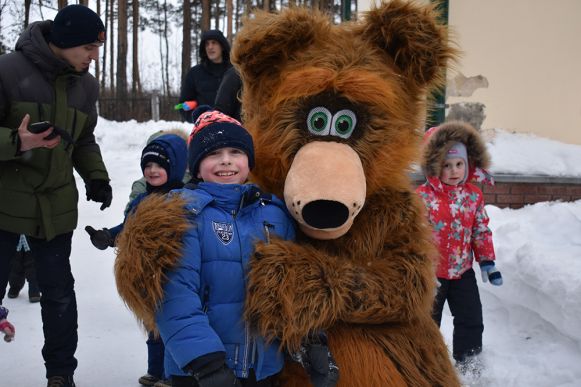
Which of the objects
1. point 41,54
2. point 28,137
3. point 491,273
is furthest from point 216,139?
point 491,273

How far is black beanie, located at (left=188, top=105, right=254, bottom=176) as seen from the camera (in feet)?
6.79

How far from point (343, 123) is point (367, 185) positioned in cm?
24

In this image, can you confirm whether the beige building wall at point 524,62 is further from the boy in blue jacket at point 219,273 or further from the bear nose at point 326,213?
the bear nose at point 326,213

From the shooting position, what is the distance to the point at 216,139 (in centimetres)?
209

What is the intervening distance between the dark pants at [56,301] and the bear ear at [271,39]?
62.9 inches

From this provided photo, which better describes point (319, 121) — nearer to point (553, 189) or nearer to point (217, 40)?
point (217, 40)

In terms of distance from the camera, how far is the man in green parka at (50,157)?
9.50 feet

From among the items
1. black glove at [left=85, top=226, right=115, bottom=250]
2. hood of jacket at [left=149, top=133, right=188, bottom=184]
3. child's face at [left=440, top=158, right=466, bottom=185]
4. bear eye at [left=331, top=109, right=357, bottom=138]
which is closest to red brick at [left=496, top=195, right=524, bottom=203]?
child's face at [left=440, top=158, right=466, bottom=185]

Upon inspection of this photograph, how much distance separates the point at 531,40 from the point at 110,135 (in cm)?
966

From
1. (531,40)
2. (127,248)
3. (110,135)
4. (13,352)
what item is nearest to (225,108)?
(13,352)

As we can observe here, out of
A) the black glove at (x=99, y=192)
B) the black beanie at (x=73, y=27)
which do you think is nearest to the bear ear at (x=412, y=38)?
the black beanie at (x=73, y=27)

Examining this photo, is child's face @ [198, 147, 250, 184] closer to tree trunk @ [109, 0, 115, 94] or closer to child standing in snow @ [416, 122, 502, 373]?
child standing in snow @ [416, 122, 502, 373]

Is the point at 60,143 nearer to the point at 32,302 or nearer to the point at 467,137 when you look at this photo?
the point at 32,302

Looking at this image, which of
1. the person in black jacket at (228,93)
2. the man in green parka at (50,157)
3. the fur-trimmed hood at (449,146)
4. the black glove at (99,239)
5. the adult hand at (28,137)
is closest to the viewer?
the adult hand at (28,137)
